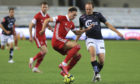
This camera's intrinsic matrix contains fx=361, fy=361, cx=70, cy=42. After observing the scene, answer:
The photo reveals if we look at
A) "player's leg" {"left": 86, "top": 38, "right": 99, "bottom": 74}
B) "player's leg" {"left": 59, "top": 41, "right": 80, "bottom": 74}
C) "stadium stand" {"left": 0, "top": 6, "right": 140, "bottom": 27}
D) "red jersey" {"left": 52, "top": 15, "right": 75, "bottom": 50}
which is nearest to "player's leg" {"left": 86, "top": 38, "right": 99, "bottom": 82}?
"player's leg" {"left": 86, "top": 38, "right": 99, "bottom": 74}

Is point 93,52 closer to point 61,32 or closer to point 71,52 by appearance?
point 71,52

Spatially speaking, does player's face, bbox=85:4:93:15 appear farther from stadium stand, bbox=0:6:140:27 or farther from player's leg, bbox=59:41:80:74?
stadium stand, bbox=0:6:140:27

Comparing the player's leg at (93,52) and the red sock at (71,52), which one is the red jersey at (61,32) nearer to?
the red sock at (71,52)

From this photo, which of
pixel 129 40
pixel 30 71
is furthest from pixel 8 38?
pixel 129 40

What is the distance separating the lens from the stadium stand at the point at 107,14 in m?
41.5

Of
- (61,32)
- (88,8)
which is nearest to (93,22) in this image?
(88,8)

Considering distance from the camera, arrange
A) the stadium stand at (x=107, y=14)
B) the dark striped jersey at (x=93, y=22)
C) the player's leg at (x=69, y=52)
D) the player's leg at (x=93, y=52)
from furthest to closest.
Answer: the stadium stand at (x=107, y=14), the dark striped jersey at (x=93, y=22), the player's leg at (x=93, y=52), the player's leg at (x=69, y=52)

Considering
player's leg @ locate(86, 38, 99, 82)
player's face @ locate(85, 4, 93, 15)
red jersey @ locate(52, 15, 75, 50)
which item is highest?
player's face @ locate(85, 4, 93, 15)

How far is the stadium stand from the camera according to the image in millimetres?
41484

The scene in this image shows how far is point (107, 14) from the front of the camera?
1692 inches

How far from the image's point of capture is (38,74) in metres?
12.4

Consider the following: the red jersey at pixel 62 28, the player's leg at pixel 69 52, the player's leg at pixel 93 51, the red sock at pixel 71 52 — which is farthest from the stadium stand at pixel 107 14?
the red sock at pixel 71 52

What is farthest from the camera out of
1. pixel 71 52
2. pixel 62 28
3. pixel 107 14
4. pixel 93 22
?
pixel 107 14

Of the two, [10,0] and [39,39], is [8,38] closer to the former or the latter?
[39,39]
